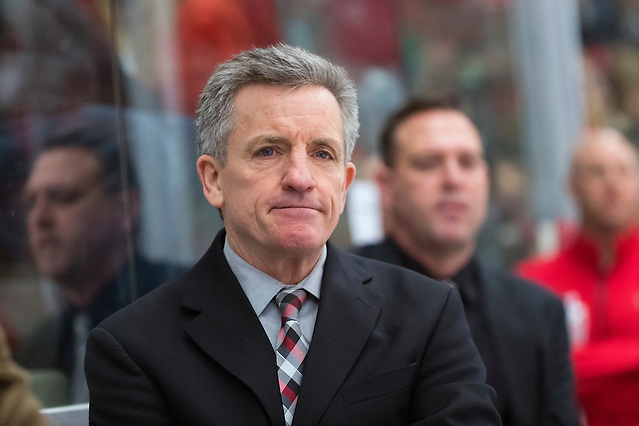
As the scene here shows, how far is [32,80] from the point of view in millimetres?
2535

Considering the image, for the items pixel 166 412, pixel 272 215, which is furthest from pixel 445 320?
pixel 166 412

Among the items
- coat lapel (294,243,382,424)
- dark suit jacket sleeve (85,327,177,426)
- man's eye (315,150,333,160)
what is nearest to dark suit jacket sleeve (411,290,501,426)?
coat lapel (294,243,382,424)

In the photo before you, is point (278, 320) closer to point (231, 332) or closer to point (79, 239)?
point (231, 332)

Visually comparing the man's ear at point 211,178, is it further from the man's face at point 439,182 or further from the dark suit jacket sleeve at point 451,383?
the man's face at point 439,182

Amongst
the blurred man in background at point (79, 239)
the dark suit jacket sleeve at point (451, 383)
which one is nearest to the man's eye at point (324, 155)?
the dark suit jacket sleeve at point (451, 383)

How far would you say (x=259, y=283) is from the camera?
6.25 feet

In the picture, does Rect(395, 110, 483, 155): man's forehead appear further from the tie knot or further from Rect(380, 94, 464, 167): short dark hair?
the tie knot

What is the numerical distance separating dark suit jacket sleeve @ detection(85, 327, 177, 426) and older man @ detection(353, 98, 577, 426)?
1.43 metres

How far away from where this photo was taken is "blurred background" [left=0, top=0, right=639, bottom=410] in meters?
2.51

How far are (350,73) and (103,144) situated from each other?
7.35 ft

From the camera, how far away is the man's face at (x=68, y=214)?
8.03 feet

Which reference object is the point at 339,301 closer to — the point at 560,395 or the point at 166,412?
the point at 166,412

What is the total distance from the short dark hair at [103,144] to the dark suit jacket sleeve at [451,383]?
1227 millimetres

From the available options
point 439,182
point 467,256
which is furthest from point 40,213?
point 467,256
